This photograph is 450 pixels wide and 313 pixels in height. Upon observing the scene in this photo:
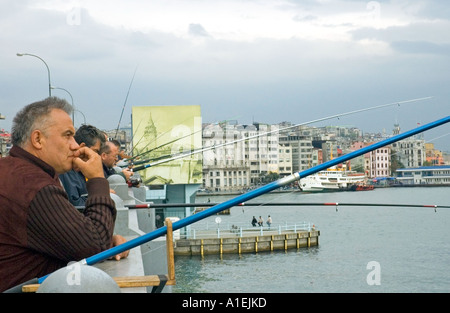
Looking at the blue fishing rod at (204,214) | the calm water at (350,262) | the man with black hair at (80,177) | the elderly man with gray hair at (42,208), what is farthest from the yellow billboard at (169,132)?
the elderly man with gray hair at (42,208)

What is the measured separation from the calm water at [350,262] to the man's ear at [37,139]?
32.2 metres

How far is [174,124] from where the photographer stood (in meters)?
63.3

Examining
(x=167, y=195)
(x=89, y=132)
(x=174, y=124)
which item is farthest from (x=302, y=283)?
(x=89, y=132)

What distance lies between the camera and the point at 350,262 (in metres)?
53.6

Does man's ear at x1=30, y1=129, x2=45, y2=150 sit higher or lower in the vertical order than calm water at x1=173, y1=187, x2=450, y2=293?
higher

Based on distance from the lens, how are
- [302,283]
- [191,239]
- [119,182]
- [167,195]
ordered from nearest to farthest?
[119,182] < [302,283] < [167,195] < [191,239]

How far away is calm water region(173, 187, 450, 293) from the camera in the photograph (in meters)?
44.6

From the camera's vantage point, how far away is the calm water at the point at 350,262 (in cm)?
4462

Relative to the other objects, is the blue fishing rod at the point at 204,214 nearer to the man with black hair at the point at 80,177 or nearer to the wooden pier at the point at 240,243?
the man with black hair at the point at 80,177

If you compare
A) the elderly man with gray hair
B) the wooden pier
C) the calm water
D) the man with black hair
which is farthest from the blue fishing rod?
the wooden pier

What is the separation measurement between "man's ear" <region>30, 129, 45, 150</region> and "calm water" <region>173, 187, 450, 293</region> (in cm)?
3217

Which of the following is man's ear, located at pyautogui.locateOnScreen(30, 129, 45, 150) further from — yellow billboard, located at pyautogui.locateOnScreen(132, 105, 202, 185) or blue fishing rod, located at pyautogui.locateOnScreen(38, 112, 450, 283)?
yellow billboard, located at pyautogui.locateOnScreen(132, 105, 202, 185)
